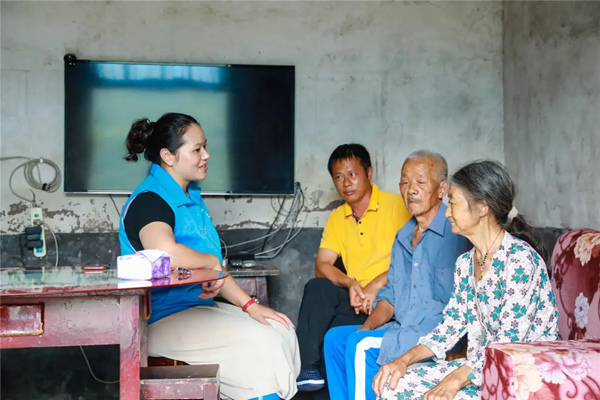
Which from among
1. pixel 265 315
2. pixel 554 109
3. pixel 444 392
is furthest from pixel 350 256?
pixel 444 392

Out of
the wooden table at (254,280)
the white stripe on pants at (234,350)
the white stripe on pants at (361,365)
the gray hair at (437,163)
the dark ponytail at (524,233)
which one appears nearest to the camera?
the white stripe on pants at (234,350)

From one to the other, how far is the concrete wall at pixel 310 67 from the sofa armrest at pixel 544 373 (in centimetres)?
256

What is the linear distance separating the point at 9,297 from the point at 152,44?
8.11 ft

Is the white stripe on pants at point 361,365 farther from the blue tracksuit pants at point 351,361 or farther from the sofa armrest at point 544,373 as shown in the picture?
the sofa armrest at point 544,373

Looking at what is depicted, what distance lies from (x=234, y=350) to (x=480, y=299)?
2.63 feet

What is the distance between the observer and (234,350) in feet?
7.16

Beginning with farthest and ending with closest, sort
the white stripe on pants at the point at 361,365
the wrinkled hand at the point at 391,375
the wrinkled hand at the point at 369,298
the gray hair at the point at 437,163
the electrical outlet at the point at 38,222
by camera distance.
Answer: the electrical outlet at the point at 38,222, the wrinkled hand at the point at 369,298, the gray hair at the point at 437,163, the white stripe on pants at the point at 361,365, the wrinkled hand at the point at 391,375

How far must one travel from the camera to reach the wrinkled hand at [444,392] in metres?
1.84

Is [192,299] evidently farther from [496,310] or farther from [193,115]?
[193,115]

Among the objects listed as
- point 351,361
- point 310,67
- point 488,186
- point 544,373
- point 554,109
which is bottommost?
point 351,361

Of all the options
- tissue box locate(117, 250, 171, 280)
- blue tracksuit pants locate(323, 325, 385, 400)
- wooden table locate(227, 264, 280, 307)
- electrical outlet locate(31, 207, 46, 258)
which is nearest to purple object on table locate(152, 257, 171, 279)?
tissue box locate(117, 250, 171, 280)

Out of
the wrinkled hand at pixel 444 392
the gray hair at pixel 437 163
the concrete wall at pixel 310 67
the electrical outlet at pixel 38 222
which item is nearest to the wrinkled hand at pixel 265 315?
the wrinkled hand at pixel 444 392

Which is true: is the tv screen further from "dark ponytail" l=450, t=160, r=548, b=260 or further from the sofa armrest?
the sofa armrest

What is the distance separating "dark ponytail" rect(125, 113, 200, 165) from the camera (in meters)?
2.46
